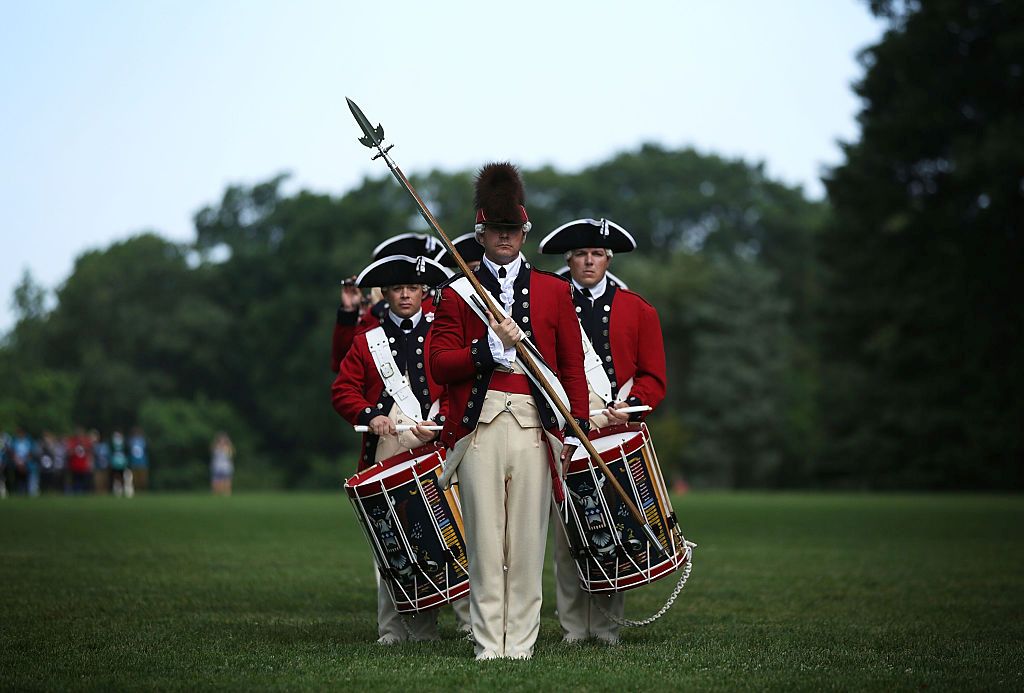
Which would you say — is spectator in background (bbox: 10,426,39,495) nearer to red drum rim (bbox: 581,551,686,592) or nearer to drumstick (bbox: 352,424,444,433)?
drumstick (bbox: 352,424,444,433)

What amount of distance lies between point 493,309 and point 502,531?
1.22 metres

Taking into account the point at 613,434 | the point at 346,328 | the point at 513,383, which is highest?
the point at 346,328

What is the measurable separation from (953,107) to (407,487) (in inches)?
1364

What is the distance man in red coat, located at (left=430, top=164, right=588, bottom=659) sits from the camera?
7926 millimetres

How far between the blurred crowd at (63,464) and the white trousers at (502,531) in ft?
115

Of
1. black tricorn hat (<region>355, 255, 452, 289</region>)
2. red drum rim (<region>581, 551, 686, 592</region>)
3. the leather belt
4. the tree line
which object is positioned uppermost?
the tree line

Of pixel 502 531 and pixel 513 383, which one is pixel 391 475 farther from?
pixel 513 383

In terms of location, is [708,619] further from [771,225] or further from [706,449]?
[771,225]

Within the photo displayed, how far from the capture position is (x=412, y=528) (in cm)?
888

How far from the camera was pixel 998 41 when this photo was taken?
3572 cm

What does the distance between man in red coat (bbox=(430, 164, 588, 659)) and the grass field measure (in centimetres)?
37

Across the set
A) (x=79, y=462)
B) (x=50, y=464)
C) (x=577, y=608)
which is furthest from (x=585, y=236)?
(x=50, y=464)

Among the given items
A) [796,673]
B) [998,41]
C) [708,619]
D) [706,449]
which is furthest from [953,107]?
[796,673]

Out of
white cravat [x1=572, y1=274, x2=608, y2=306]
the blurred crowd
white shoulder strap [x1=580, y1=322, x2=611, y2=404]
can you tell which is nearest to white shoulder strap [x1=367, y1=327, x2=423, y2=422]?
white shoulder strap [x1=580, y1=322, x2=611, y2=404]
